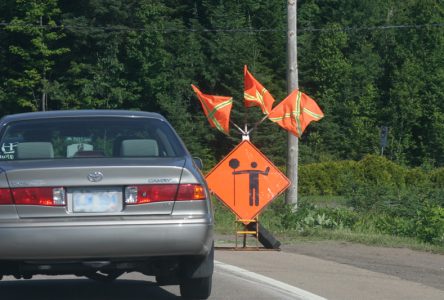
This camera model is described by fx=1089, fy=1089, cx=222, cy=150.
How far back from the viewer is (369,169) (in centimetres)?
5084

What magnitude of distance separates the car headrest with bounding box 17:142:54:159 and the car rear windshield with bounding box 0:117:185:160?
8 centimetres

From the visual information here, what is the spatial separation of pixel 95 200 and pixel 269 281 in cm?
302

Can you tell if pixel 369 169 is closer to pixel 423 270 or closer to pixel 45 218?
pixel 423 270

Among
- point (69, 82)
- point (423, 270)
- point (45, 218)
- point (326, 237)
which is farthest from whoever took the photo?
point (69, 82)

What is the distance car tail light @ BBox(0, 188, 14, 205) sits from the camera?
27.2ft

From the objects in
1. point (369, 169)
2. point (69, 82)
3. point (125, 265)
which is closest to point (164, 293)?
point (125, 265)

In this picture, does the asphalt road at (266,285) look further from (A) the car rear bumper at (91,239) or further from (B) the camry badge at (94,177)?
(B) the camry badge at (94,177)

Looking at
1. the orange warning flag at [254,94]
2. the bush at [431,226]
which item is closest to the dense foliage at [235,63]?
the orange warning flag at [254,94]

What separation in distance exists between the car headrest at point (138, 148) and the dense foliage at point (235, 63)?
60.4 metres

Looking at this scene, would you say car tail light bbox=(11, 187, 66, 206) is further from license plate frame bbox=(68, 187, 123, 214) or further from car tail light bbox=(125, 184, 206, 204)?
car tail light bbox=(125, 184, 206, 204)

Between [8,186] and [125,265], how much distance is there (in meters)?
1.12

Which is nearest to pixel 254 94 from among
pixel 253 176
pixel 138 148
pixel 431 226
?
pixel 431 226

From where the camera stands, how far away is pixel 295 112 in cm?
1981

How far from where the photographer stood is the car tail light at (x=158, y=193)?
8.41 meters
